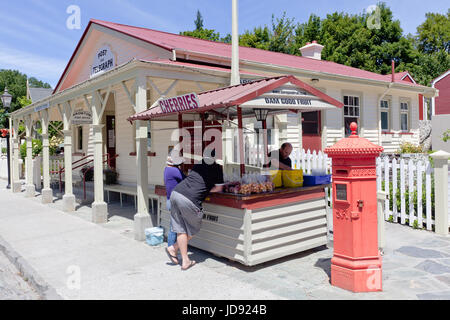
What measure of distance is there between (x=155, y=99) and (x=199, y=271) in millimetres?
7138

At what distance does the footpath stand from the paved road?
113 millimetres

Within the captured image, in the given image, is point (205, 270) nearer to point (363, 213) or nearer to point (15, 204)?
point (363, 213)

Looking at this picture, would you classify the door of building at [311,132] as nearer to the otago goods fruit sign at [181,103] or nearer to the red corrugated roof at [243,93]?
the red corrugated roof at [243,93]

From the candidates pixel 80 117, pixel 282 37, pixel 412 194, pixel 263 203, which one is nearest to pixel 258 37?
pixel 282 37

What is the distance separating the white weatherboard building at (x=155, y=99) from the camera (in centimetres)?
838

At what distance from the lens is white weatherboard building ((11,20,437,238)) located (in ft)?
27.5

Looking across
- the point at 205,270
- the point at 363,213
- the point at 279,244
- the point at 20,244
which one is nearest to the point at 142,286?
the point at 205,270

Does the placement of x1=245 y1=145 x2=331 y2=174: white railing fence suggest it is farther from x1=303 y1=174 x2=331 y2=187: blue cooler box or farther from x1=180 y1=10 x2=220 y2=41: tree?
x1=180 y1=10 x2=220 y2=41: tree

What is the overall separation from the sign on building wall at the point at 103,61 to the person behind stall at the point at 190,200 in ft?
Result: 28.4

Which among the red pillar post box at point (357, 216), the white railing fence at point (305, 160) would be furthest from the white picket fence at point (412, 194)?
the red pillar post box at point (357, 216)

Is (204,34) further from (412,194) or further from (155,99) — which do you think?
(412,194)

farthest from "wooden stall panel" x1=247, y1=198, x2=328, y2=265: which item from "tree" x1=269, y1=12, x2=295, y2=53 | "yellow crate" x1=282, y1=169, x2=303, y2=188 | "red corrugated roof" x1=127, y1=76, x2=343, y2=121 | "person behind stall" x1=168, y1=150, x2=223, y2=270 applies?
"tree" x1=269, y1=12, x2=295, y2=53

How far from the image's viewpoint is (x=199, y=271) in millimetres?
5266
